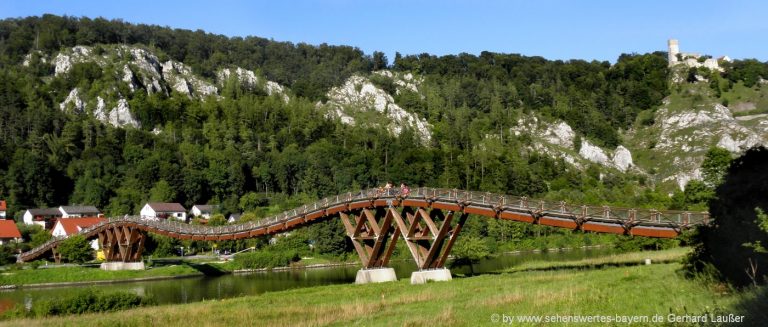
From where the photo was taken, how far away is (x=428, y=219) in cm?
4978

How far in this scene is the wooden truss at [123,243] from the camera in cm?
8269

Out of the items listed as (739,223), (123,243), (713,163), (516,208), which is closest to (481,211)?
(516,208)

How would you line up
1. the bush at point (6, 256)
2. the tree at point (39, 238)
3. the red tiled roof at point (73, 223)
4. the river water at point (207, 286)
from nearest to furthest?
1. the river water at point (207, 286)
2. the bush at point (6, 256)
3. the tree at point (39, 238)
4. the red tiled roof at point (73, 223)

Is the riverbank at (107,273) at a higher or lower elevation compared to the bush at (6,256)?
→ lower

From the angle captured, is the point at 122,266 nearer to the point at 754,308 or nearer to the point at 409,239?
the point at 409,239

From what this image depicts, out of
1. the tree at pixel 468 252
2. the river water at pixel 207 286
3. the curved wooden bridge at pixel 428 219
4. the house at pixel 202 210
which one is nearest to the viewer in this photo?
the curved wooden bridge at pixel 428 219

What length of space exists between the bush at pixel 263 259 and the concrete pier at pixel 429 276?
150 feet

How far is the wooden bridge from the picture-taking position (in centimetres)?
3928

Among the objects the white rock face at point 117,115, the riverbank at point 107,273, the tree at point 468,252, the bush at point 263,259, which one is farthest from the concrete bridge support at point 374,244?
the white rock face at point 117,115

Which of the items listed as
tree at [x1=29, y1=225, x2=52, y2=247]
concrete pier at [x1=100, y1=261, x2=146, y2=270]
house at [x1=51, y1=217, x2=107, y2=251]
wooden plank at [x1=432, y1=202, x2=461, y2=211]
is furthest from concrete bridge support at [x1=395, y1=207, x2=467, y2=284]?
house at [x1=51, y1=217, x2=107, y2=251]

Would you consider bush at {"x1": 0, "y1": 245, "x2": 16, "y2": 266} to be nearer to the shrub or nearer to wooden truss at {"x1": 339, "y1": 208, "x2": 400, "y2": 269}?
the shrub

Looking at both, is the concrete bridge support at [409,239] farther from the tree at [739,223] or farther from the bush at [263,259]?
the bush at [263,259]

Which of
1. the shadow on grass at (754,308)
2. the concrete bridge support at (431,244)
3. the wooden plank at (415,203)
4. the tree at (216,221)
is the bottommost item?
the tree at (216,221)

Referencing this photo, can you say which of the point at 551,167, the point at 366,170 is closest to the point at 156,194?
the point at 366,170
